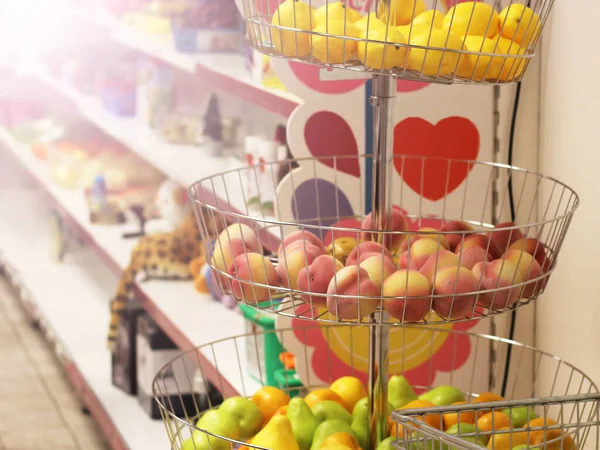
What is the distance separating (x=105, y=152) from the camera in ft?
13.8

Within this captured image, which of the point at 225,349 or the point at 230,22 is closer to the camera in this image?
the point at 225,349

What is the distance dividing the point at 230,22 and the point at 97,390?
1.27m

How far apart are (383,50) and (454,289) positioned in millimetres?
294

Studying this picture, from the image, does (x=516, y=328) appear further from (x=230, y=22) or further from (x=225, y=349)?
(x=230, y=22)

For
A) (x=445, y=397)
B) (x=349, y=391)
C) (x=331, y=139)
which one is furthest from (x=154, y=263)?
(x=445, y=397)

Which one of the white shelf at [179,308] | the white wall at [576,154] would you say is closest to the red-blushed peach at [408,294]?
the white wall at [576,154]

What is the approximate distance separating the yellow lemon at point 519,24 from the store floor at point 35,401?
2.23 m

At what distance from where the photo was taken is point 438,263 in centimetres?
112

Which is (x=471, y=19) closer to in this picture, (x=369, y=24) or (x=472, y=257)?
(x=369, y=24)

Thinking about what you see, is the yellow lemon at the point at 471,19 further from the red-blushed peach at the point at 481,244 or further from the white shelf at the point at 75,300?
the white shelf at the point at 75,300

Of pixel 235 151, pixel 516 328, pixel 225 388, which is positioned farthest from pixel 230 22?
pixel 516 328

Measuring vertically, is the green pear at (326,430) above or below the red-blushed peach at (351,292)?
below

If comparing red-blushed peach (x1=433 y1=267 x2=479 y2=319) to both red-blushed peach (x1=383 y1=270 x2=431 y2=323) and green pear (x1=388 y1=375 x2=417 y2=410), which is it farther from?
green pear (x1=388 y1=375 x2=417 y2=410)

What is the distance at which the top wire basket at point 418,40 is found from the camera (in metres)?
1.05
